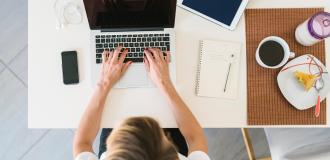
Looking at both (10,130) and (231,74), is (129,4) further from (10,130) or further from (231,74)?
(10,130)

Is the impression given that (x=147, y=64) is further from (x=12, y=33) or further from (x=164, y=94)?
(x=12, y=33)

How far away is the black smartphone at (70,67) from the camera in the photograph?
42.2 inches

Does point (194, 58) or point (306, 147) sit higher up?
point (194, 58)

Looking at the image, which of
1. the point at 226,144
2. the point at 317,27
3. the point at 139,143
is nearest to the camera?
the point at 139,143

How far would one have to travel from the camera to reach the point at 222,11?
1.08 m

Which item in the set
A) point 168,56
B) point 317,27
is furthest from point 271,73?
point 168,56

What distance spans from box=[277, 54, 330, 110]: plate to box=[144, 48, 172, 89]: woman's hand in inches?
12.7

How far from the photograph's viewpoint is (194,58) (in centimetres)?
108

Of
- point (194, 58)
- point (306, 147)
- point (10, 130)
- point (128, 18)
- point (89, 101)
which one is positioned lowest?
point (10, 130)

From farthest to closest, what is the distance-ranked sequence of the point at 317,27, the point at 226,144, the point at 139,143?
1. the point at 226,144
2. the point at 317,27
3. the point at 139,143

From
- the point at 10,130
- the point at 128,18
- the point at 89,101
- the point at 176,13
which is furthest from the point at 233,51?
the point at 10,130

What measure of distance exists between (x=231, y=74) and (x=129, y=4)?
1.17 ft

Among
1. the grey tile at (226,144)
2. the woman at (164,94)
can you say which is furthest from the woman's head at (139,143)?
the grey tile at (226,144)

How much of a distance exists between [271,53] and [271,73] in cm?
6
